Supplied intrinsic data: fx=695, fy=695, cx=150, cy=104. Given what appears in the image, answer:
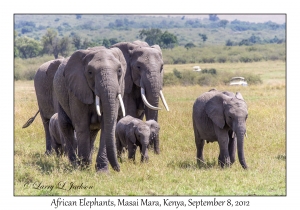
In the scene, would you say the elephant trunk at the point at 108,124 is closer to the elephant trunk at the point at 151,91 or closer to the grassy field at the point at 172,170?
Answer: the grassy field at the point at 172,170

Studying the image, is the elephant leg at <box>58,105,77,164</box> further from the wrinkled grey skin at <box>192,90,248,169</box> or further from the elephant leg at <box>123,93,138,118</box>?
the elephant leg at <box>123,93,138,118</box>

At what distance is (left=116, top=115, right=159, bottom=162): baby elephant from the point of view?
12766 mm

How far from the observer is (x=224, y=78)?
3538cm

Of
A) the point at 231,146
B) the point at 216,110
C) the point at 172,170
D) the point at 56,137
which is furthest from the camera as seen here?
the point at 56,137

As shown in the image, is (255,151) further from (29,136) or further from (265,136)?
(29,136)

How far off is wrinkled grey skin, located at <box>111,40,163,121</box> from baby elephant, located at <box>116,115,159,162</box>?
0.68 m

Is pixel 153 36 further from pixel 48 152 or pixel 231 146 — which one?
pixel 231 146

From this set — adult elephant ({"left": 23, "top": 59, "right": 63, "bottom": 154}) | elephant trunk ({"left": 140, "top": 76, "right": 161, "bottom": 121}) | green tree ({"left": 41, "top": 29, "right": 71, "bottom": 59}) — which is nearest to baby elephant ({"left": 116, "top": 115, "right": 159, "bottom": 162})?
elephant trunk ({"left": 140, "top": 76, "right": 161, "bottom": 121})

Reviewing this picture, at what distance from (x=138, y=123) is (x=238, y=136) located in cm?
240

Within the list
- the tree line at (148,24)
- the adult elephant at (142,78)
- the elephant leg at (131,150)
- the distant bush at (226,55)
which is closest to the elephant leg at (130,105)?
the adult elephant at (142,78)

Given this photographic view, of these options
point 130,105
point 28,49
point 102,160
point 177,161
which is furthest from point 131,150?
point 28,49

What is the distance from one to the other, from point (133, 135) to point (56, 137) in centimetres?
149

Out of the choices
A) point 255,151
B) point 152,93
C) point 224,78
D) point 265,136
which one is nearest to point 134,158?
point 152,93

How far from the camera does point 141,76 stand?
→ 13.9 m
